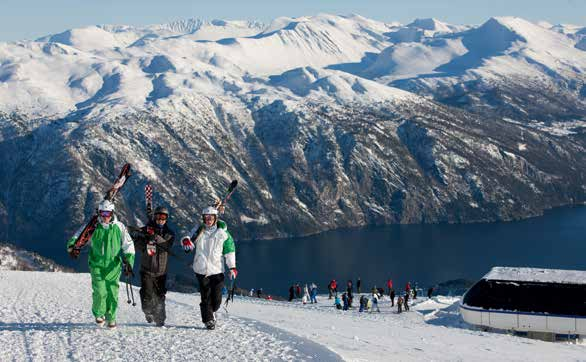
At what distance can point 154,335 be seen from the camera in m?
19.4

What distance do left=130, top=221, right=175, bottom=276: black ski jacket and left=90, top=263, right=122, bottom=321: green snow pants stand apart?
Result: 746 mm

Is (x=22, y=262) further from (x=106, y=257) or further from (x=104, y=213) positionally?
(x=104, y=213)

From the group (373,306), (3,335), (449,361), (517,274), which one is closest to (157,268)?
(3,335)

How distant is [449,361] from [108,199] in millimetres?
9867

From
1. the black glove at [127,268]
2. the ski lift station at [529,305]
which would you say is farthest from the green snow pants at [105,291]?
the ski lift station at [529,305]

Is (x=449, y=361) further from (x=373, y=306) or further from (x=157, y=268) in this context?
(x=373, y=306)

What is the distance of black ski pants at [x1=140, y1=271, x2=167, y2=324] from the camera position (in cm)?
2067

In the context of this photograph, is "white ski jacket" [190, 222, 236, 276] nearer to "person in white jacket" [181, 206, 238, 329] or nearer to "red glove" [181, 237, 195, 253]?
"person in white jacket" [181, 206, 238, 329]

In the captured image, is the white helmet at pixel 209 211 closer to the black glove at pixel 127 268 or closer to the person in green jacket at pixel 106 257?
the person in green jacket at pixel 106 257

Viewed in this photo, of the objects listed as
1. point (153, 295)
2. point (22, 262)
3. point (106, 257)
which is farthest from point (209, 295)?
point (22, 262)

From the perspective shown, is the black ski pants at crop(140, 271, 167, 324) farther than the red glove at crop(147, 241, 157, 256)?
Yes

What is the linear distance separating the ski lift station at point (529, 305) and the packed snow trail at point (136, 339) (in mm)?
43192

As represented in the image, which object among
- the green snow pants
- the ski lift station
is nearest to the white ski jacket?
the green snow pants

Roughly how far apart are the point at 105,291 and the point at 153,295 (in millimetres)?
1262
